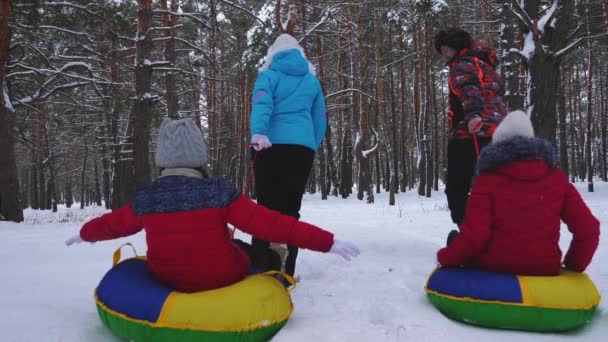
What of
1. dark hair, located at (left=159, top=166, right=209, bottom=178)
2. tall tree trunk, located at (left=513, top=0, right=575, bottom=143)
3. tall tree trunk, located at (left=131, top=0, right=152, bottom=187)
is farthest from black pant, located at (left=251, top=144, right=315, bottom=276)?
tall tree trunk, located at (left=131, top=0, right=152, bottom=187)

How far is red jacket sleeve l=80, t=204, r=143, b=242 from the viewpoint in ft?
7.55

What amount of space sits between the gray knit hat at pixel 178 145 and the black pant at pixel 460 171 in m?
2.45

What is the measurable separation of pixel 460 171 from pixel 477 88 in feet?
2.48

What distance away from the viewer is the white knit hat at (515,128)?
2.53 metres

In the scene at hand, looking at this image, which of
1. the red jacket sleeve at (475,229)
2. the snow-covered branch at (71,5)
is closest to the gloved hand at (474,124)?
the red jacket sleeve at (475,229)

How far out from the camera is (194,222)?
212 centimetres

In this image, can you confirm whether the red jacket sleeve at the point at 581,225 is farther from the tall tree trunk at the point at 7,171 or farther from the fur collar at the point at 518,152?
the tall tree trunk at the point at 7,171

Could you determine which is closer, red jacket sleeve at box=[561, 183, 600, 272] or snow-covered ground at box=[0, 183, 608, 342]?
snow-covered ground at box=[0, 183, 608, 342]

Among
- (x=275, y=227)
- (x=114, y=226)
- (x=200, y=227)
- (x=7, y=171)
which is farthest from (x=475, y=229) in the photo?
(x=7, y=171)

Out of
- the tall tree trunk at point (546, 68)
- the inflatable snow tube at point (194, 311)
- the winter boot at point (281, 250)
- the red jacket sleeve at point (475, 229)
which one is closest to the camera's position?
the inflatable snow tube at point (194, 311)

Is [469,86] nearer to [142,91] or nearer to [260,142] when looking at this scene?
[260,142]

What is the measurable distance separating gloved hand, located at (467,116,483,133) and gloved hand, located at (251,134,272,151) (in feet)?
5.77

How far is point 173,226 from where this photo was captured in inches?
83.7

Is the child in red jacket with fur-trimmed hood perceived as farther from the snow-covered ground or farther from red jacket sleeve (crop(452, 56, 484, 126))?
red jacket sleeve (crop(452, 56, 484, 126))
